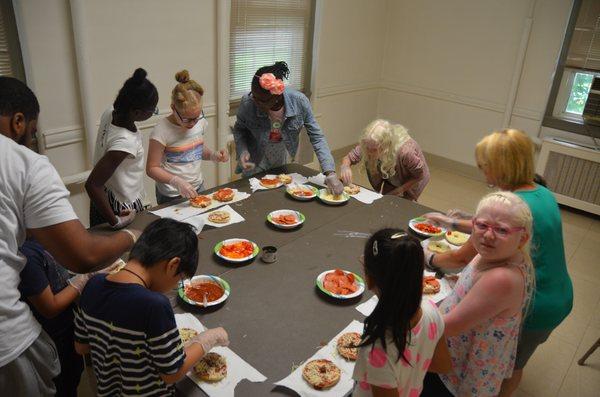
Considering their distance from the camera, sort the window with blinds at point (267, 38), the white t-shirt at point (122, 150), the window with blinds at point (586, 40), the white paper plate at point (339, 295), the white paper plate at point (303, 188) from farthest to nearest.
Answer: the window with blinds at point (586, 40)
the window with blinds at point (267, 38)
the white paper plate at point (303, 188)
the white t-shirt at point (122, 150)
the white paper plate at point (339, 295)

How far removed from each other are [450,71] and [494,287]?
15.4 feet

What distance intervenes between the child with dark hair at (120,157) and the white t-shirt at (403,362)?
59.6 inches

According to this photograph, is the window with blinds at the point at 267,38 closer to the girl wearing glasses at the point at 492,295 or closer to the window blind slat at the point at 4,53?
the window blind slat at the point at 4,53

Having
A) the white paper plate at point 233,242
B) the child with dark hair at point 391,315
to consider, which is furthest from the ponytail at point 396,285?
the white paper plate at point 233,242

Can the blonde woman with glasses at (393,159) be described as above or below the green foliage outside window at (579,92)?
below

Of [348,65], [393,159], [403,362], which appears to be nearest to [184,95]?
[393,159]

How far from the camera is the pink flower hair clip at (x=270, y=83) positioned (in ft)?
8.77

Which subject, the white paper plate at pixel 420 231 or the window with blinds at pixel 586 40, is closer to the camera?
the white paper plate at pixel 420 231

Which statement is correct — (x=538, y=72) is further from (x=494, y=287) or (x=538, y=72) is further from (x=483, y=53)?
(x=494, y=287)

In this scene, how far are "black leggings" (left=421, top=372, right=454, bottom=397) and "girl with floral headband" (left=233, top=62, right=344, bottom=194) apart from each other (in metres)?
1.32

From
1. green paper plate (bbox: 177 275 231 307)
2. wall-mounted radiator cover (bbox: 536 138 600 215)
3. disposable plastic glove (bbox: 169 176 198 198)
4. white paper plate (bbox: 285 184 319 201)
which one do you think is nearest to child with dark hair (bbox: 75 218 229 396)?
green paper plate (bbox: 177 275 231 307)

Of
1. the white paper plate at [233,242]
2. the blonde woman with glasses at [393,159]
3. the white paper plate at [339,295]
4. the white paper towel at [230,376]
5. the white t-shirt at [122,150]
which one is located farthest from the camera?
the blonde woman with glasses at [393,159]

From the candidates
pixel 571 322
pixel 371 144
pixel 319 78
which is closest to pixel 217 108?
pixel 319 78

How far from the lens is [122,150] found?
2.17 m
